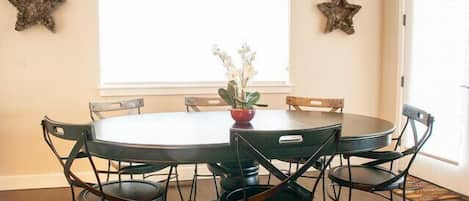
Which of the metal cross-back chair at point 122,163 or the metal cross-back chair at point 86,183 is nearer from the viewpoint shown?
the metal cross-back chair at point 86,183

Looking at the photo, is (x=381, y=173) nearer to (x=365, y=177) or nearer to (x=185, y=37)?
(x=365, y=177)

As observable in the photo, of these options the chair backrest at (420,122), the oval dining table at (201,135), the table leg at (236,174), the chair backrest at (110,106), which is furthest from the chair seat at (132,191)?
the chair backrest at (420,122)

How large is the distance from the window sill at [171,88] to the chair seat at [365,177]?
5.15ft

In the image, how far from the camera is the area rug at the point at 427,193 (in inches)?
141

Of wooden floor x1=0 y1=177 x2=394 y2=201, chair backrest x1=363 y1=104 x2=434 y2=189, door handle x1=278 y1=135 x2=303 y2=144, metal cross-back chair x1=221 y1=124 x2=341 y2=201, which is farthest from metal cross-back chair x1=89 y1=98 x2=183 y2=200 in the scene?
chair backrest x1=363 y1=104 x2=434 y2=189

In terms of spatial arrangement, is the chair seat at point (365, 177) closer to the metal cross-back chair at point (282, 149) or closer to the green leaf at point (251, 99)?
the metal cross-back chair at point (282, 149)

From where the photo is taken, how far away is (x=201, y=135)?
2223mm

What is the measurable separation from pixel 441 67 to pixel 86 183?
2.98 meters

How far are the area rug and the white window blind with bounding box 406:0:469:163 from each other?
270 millimetres

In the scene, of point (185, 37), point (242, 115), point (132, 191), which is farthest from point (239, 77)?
point (185, 37)

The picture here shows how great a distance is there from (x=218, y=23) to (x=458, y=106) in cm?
212

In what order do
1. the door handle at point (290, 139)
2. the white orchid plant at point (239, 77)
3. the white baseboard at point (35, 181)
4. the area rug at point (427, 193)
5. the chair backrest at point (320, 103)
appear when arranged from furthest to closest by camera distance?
the white baseboard at point (35, 181) → the area rug at point (427, 193) → the chair backrest at point (320, 103) → the white orchid plant at point (239, 77) → the door handle at point (290, 139)

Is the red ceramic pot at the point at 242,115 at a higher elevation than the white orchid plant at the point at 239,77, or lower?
lower

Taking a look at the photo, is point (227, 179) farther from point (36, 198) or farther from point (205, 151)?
point (36, 198)
